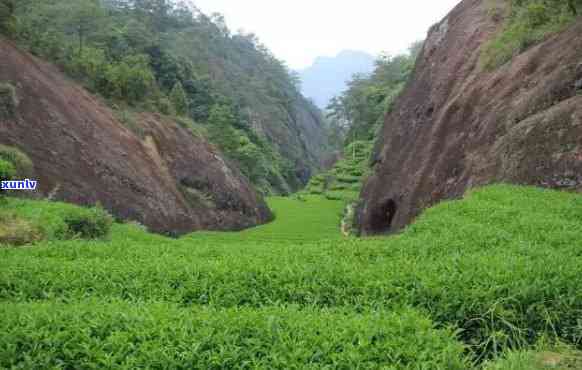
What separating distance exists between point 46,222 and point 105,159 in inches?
385

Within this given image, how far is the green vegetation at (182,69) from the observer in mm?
27109

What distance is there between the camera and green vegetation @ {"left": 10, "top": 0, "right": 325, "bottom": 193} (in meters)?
27.1

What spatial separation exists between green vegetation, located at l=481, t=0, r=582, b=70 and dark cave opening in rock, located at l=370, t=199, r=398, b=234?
18.2 ft

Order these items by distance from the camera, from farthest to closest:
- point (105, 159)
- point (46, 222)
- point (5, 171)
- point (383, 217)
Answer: point (383, 217) < point (105, 159) < point (5, 171) < point (46, 222)

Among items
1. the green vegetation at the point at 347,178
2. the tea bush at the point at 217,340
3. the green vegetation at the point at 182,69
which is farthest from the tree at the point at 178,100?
the tea bush at the point at 217,340

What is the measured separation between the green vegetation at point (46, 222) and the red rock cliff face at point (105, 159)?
15.1 ft

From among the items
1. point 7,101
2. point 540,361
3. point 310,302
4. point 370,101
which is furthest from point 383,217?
point 370,101

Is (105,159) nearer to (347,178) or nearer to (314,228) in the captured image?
(314,228)

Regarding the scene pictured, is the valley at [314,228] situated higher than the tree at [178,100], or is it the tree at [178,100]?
the tree at [178,100]

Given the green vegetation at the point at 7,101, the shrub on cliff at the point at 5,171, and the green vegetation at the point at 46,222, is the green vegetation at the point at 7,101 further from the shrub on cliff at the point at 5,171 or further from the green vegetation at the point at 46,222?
the shrub on cliff at the point at 5,171

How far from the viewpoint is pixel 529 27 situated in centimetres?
1549

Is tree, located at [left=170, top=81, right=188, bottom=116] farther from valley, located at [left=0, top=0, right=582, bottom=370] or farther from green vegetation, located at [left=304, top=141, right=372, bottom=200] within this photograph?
green vegetation, located at [left=304, top=141, right=372, bottom=200]

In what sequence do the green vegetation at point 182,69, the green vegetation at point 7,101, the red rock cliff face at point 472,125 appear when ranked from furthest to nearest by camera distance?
1. the green vegetation at point 182,69
2. the green vegetation at point 7,101
3. the red rock cliff face at point 472,125

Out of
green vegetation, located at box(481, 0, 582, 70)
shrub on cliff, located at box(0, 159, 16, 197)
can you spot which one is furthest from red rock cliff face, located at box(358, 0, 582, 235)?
shrub on cliff, located at box(0, 159, 16, 197)
